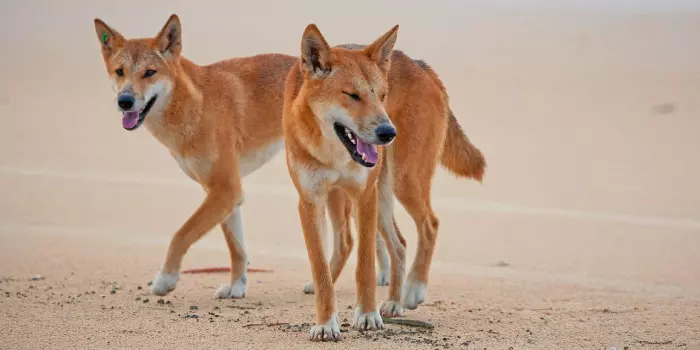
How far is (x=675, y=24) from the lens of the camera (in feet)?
63.2

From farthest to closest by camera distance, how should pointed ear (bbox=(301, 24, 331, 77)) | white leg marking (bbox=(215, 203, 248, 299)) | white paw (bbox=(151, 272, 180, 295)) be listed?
white leg marking (bbox=(215, 203, 248, 299))
white paw (bbox=(151, 272, 180, 295))
pointed ear (bbox=(301, 24, 331, 77))

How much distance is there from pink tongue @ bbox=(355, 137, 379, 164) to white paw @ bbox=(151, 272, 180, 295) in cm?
204

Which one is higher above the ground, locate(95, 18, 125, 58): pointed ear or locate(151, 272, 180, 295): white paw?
locate(95, 18, 125, 58): pointed ear

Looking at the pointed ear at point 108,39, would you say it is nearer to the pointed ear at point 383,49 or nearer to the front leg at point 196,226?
the front leg at point 196,226

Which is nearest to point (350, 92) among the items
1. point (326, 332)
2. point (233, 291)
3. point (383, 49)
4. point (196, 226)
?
point (383, 49)

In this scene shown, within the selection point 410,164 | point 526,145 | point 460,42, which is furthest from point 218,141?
point 460,42

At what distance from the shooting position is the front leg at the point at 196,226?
24.0 feet

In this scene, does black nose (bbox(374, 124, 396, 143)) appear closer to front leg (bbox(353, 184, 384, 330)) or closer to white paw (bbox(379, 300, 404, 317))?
front leg (bbox(353, 184, 384, 330))

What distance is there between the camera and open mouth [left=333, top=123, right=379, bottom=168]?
5.87 meters

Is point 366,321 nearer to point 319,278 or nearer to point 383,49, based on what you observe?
point 319,278

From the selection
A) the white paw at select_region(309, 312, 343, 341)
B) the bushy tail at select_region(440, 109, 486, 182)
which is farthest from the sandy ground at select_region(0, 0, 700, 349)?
the bushy tail at select_region(440, 109, 486, 182)

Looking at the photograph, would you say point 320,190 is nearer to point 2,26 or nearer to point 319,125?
point 319,125

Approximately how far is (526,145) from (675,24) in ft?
22.0

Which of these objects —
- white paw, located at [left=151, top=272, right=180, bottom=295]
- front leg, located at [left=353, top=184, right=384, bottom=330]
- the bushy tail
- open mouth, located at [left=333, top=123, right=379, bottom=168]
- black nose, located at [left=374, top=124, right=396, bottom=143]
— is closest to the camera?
black nose, located at [left=374, top=124, right=396, bottom=143]
